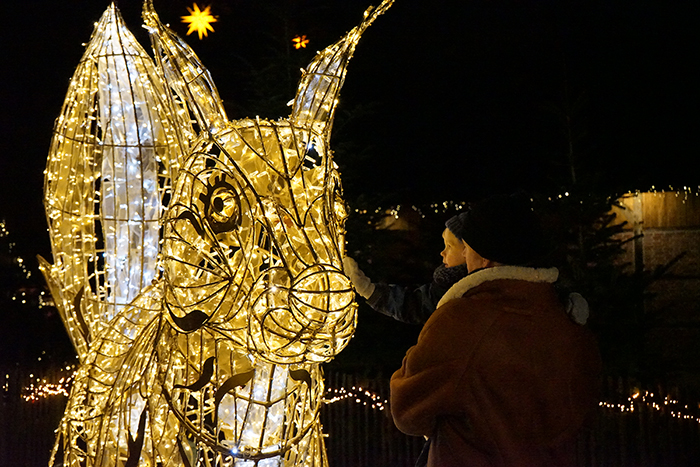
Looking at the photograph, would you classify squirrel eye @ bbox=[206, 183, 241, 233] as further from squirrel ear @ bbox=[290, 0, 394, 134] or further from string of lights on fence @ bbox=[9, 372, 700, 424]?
string of lights on fence @ bbox=[9, 372, 700, 424]

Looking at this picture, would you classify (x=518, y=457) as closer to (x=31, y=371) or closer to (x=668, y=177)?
(x=31, y=371)

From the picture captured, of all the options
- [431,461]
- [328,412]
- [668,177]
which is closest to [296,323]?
[431,461]

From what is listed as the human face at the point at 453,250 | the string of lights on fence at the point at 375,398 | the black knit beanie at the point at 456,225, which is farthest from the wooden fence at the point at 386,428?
the black knit beanie at the point at 456,225

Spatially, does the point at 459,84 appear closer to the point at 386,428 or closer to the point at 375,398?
the point at 375,398

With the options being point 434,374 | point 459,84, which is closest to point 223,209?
point 434,374

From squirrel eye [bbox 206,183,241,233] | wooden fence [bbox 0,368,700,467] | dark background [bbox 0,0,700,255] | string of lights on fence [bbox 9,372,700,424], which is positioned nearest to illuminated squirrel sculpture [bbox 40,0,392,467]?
squirrel eye [bbox 206,183,241,233]

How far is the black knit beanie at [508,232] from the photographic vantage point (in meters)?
2.16

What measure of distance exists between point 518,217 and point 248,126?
88cm

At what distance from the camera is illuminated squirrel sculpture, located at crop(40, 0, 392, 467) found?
2025 millimetres

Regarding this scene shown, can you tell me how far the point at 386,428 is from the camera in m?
6.94

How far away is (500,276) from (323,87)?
833mm

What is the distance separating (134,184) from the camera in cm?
267

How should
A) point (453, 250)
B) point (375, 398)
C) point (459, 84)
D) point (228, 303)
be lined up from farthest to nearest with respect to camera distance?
point (459, 84)
point (375, 398)
point (453, 250)
point (228, 303)

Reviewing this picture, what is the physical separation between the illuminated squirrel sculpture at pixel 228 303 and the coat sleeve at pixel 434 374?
22 cm
